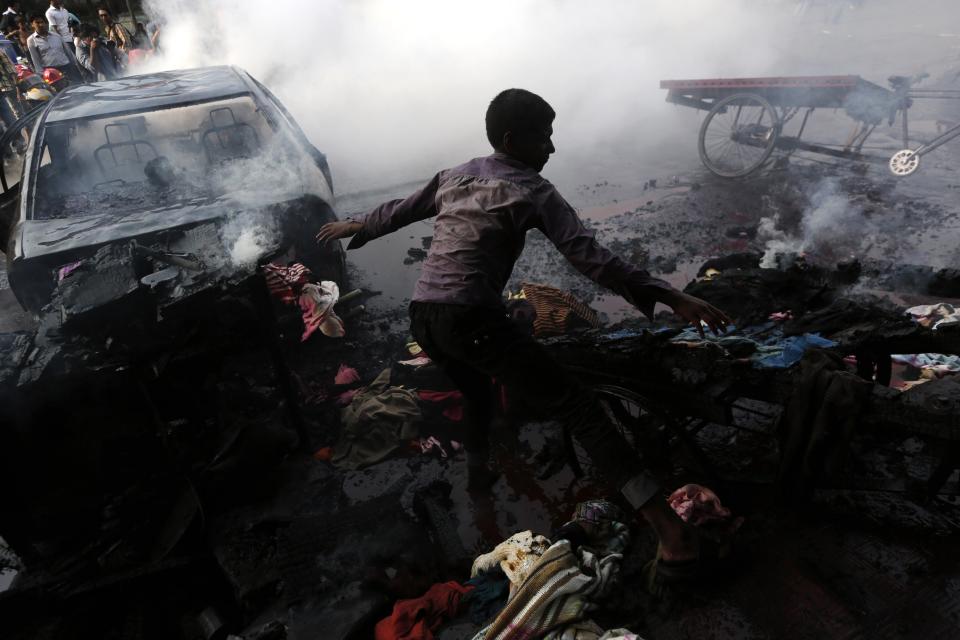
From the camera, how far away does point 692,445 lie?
2654mm

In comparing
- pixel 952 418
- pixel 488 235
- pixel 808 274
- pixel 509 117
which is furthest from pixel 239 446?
pixel 808 274

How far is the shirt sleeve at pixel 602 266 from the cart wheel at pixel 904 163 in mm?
6872

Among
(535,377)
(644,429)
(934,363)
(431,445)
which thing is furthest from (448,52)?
(535,377)

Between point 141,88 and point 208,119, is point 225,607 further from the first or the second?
point 141,88

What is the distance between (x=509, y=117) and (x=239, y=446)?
2.36 m

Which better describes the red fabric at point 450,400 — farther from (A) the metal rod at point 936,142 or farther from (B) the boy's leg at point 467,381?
(A) the metal rod at point 936,142

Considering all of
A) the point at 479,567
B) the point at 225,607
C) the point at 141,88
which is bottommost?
the point at 225,607

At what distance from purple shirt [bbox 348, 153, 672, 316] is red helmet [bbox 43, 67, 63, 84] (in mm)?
12179

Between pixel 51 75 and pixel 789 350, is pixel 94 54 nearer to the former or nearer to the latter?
pixel 51 75

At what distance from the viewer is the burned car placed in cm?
298

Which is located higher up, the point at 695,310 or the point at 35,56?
the point at 35,56

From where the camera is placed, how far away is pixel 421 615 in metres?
2.31

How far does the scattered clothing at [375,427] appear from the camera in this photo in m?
3.48

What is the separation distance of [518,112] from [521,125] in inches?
2.1
